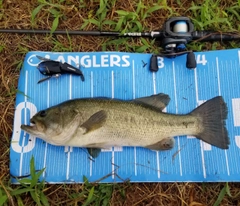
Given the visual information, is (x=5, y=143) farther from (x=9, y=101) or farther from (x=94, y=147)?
(x=94, y=147)

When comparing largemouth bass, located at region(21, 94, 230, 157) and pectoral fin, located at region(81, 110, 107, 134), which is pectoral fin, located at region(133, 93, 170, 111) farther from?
pectoral fin, located at region(81, 110, 107, 134)

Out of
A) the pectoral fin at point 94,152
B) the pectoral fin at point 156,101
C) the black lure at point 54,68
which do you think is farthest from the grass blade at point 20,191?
the pectoral fin at point 156,101

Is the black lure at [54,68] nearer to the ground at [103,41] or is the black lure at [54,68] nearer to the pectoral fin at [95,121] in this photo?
the ground at [103,41]

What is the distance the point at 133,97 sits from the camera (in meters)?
4.17

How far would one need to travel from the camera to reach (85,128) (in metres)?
3.69

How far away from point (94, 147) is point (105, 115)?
1.42 feet

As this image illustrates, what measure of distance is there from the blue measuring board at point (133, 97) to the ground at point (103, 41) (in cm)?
11

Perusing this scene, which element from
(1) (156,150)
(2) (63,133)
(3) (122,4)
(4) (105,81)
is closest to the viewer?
(2) (63,133)

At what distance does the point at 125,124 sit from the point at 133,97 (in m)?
0.52

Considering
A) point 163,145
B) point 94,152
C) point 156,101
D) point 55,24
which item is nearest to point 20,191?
point 94,152

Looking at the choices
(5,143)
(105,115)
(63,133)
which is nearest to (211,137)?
(105,115)

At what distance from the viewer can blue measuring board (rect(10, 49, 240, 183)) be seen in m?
3.96

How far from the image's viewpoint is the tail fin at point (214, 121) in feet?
12.7

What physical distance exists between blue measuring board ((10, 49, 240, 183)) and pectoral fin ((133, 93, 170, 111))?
0.22 metres
